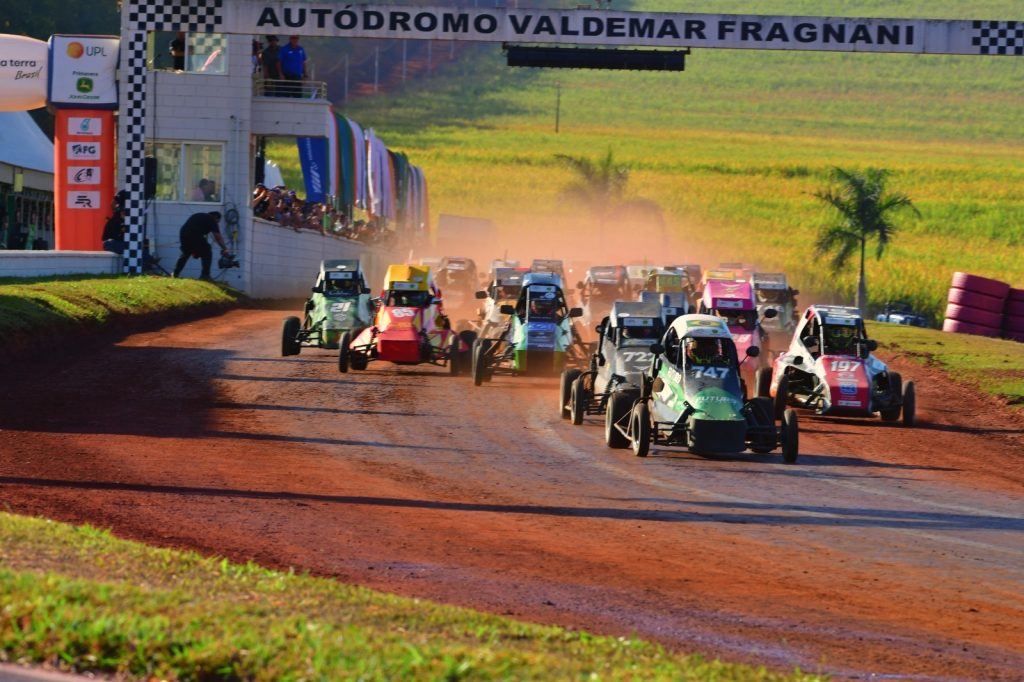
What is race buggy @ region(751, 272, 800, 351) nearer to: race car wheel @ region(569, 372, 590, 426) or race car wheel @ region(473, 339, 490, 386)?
race car wheel @ region(473, 339, 490, 386)

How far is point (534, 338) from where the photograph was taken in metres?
24.2

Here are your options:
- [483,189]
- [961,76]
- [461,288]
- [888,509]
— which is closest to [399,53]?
[483,189]

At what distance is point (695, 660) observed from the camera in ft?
24.9

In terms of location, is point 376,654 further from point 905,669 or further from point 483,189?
point 483,189

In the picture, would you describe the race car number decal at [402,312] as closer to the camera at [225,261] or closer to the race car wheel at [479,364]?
the race car wheel at [479,364]

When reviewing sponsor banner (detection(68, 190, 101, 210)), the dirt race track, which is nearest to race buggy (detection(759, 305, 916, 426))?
the dirt race track

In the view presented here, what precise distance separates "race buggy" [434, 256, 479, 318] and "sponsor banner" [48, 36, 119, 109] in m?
9.63

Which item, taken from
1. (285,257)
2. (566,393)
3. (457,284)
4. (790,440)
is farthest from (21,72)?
(790,440)

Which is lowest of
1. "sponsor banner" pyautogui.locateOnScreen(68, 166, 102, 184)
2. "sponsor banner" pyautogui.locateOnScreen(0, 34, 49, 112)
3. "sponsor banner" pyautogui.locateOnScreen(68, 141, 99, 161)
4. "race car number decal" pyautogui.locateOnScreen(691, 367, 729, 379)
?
"race car number decal" pyautogui.locateOnScreen(691, 367, 729, 379)

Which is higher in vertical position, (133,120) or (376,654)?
(133,120)

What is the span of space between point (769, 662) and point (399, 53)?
139m

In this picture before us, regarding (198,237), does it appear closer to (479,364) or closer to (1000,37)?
(479,364)

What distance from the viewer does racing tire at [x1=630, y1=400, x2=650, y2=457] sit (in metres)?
16.8

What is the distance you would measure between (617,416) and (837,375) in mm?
4742
